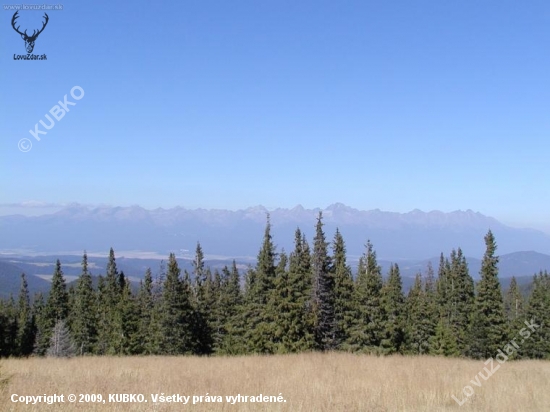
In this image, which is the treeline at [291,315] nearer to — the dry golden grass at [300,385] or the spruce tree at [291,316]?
the spruce tree at [291,316]

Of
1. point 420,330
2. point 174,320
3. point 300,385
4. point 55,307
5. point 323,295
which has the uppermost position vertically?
point 300,385

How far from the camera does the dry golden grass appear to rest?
29.1 ft

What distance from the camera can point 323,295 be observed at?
40969 mm

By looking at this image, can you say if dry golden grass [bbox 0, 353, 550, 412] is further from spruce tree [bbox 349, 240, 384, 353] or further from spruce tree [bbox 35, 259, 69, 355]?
spruce tree [bbox 35, 259, 69, 355]

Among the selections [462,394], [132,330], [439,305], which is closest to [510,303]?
[439,305]

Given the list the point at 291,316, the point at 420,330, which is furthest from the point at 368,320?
the point at 420,330

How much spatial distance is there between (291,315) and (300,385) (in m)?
24.0

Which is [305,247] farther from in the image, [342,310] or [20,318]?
[20,318]

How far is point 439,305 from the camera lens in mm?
73562

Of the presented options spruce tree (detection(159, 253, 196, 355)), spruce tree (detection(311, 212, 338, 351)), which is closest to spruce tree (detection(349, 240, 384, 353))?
spruce tree (detection(311, 212, 338, 351))

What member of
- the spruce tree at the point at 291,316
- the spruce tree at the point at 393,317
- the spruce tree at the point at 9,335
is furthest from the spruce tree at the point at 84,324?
the spruce tree at the point at 393,317

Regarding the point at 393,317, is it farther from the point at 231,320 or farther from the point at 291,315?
the point at 291,315

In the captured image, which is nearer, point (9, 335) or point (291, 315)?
point (291, 315)

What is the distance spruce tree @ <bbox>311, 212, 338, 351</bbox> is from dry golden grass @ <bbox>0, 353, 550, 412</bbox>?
2493 centimetres
